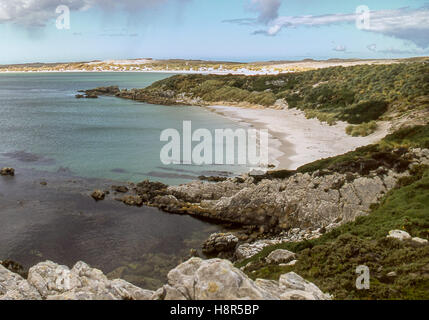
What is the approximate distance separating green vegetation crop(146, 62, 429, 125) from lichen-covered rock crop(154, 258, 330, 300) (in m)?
35.2

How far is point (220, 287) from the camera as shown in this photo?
6641 millimetres

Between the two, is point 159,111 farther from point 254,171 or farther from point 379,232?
point 379,232

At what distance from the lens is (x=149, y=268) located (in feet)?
53.5

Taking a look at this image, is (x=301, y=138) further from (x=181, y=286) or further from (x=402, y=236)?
(x=181, y=286)

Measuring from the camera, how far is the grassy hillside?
8594 mm

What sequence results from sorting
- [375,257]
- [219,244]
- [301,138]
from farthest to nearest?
[301,138] < [219,244] < [375,257]

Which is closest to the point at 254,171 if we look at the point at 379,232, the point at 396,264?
the point at 379,232

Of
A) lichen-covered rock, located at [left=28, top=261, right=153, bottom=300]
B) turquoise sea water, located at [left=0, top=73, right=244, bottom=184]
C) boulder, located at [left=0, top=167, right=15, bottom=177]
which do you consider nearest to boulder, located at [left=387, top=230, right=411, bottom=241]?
lichen-covered rock, located at [left=28, top=261, right=153, bottom=300]

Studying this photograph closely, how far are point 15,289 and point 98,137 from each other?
36800mm

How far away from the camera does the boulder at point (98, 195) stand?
24.2m

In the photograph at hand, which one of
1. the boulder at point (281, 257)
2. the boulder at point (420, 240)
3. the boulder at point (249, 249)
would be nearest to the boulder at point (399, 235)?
the boulder at point (420, 240)

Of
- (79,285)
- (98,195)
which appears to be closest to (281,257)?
(79,285)

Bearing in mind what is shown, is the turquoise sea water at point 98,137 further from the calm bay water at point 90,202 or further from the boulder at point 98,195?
the boulder at point 98,195
